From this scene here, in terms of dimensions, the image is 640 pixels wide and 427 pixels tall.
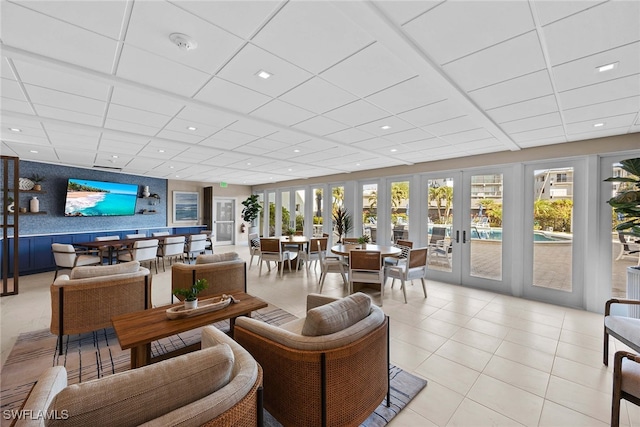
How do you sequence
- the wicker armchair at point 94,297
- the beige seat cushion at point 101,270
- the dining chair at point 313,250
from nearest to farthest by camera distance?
1. the wicker armchair at point 94,297
2. the beige seat cushion at point 101,270
3. the dining chair at point 313,250

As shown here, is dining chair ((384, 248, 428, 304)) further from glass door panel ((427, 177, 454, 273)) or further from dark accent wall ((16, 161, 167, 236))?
dark accent wall ((16, 161, 167, 236))

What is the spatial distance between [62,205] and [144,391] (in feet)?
27.6

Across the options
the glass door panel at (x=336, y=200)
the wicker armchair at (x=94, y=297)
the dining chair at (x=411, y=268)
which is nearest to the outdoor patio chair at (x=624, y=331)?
the dining chair at (x=411, y=268)

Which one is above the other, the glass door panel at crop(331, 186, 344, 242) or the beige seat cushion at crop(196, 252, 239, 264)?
the glass door panel at crop(331, 186, 344, 242)

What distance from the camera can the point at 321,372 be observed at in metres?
1.53

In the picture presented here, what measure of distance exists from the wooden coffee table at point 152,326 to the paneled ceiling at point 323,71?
6.82 feet

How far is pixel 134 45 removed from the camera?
1.85 metres

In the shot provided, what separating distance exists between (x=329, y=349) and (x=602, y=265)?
4.66m

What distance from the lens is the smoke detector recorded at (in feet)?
5.72

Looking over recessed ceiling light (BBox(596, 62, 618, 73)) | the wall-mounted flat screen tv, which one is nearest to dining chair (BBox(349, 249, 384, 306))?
recessed ceiling light (BBox(596, 62, 618, 73))

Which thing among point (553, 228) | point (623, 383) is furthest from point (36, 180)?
point (553, 228)

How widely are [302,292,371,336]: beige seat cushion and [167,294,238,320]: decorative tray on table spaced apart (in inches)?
50.6

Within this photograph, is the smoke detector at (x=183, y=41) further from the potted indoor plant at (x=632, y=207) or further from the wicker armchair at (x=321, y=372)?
the potted indoor plant at (x=632, y=207)

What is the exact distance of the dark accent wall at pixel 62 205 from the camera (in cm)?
632
